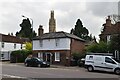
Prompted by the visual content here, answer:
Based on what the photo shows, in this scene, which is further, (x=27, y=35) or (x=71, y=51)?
(x=27, y=35)

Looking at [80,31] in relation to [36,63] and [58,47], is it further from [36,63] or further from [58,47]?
[36,63]

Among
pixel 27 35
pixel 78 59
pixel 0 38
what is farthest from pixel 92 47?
pixel 27 35

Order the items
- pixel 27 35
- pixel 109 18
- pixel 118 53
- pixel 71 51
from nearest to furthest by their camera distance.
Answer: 1. pixel 118 53
2. pixel 71 51
3. pixel 109 18
4. pixel 27 35

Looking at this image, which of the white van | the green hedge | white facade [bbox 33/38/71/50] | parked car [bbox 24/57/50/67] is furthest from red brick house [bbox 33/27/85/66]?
the white van

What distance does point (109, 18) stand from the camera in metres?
53.6

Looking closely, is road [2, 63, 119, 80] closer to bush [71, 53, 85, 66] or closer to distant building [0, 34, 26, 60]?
bush [71, 53, 85, 66]

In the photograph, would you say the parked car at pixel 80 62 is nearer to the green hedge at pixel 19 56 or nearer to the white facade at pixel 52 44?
the white facade at pixel 52 44

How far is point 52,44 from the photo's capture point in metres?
50.2

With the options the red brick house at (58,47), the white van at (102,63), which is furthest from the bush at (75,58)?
the white van at (102,63)

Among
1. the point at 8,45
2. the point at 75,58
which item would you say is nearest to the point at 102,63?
the point at 75,58

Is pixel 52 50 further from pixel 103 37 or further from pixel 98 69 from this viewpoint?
pixel 98 69

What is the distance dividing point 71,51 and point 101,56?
15.3m

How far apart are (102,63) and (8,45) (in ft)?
140

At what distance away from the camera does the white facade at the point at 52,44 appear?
48097 millimetres
